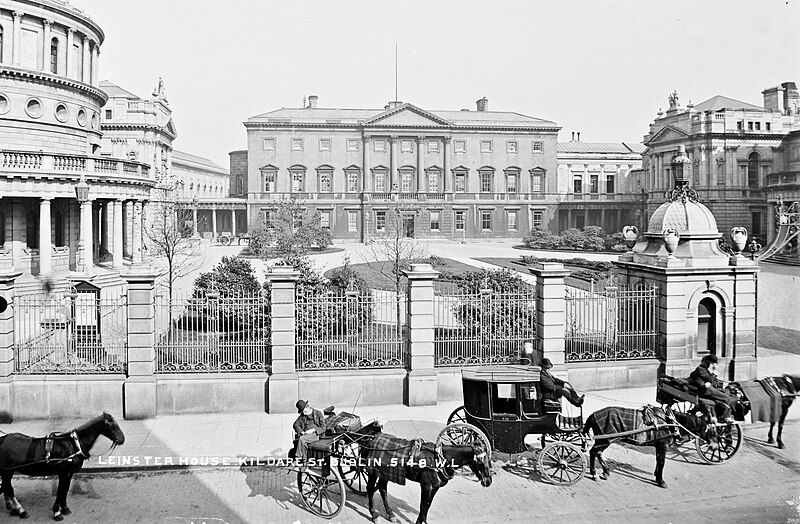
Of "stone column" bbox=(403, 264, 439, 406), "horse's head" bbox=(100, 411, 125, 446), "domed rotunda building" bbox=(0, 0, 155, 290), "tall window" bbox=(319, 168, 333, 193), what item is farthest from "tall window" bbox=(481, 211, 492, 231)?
"horse's head" bbox=(100, 411, 125, 446)

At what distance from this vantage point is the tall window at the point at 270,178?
71.1m

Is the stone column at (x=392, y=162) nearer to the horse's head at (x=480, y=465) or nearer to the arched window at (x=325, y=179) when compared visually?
the arched window at (x=325, y=179)

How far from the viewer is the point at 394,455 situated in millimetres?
8523

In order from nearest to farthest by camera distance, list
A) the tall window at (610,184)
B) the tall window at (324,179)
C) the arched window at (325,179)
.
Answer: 1. the arched window at (325,179)
2. the tall window at (324,179)
3. the tall window at (610,184)

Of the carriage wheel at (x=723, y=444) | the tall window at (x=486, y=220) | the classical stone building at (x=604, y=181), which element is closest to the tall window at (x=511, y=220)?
the tall window at (x=486, y=220)

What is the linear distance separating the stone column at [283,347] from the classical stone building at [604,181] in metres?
66.4

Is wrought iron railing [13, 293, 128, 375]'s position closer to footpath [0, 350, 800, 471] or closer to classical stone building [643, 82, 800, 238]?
footpath [0, 350, 800, 471]

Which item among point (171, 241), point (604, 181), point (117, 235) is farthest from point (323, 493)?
point (604, 181)

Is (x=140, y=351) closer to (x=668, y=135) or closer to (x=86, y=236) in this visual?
(x=86, y=236)

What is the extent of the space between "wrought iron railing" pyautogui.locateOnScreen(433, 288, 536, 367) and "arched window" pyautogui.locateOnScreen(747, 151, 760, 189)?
64413mm

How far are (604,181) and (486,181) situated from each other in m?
21.2

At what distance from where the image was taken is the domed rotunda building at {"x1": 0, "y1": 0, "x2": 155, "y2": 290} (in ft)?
108

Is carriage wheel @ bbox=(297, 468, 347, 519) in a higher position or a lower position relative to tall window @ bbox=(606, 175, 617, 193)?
lower

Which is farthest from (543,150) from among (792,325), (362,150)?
(792,325)
